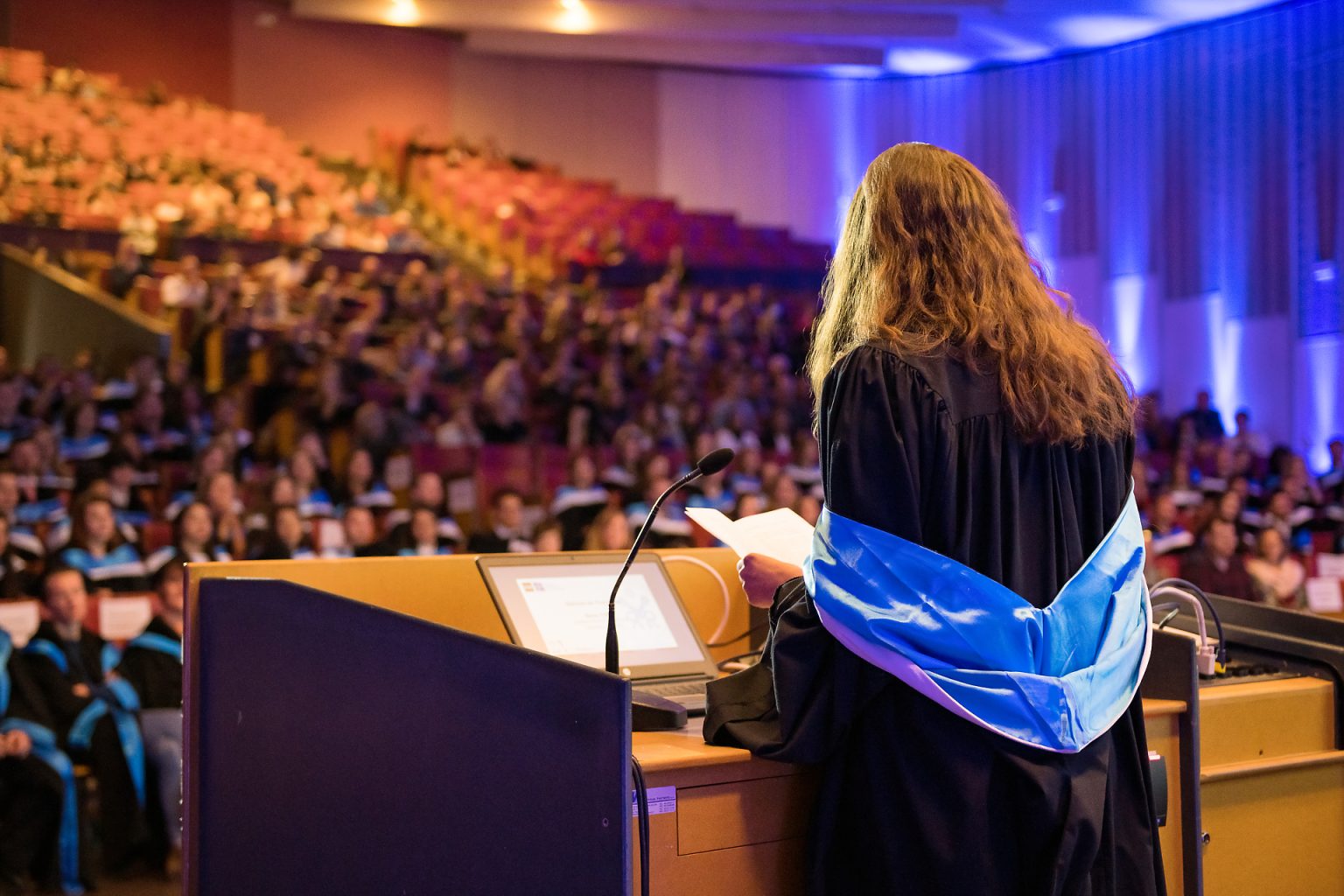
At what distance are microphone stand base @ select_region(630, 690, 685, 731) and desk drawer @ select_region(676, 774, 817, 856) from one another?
0.11 meters

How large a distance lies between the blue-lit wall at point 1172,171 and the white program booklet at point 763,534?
10084mm

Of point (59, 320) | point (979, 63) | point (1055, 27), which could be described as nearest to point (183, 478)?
point (59, 320)

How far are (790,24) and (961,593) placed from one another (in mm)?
11190

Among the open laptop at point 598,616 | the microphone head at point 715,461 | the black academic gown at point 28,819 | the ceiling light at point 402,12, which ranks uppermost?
the ceiling light at point 402,12

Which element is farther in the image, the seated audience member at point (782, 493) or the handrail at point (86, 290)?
the handrail at point (86, 290)

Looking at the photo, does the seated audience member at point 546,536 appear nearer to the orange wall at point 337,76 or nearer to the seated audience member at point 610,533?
the seated audience member at point 610,533

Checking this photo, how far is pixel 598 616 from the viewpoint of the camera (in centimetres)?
200

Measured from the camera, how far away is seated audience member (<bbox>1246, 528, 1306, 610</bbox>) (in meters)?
5.90

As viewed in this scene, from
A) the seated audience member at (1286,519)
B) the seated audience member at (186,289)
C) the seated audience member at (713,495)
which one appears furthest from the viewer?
the seated audience member at (186,289)

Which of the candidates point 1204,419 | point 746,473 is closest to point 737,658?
point 746,473

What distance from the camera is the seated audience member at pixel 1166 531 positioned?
646 centimetres

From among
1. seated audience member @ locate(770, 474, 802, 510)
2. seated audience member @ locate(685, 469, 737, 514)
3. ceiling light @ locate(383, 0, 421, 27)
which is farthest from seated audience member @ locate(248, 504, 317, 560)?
ceiling light @ locate(383, 0, 421, 27)

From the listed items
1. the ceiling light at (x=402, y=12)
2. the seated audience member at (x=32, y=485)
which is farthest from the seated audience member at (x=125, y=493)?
the ceiling light at (x=402, y=12)

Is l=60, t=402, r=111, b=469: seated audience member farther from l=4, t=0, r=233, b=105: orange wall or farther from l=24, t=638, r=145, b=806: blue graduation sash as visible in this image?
l=4, t=0, r=233, b=105: orange wall
